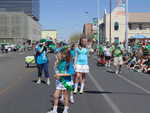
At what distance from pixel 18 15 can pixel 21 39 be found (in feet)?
28.5

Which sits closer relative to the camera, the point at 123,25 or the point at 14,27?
the point at 123,25

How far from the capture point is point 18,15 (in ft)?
472

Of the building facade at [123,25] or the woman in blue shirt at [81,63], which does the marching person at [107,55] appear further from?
the building facade at [123,25]

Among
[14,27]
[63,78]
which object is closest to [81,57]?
[63,78]

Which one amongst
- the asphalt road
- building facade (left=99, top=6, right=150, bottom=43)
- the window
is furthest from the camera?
building facade (left=99, top=6, right=150, bottom=43)

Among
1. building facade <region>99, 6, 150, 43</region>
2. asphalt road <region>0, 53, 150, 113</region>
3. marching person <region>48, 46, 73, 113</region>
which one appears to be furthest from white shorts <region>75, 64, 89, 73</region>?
building facade <region>99, 6, 150, 43</region>

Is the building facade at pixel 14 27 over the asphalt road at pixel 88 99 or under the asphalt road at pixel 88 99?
over

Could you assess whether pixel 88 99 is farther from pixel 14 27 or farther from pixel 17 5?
pixel 17 5

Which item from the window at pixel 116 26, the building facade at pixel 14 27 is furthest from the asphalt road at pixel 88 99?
the building facade at pixel 14 27

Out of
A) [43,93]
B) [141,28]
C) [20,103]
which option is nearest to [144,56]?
[43,93]

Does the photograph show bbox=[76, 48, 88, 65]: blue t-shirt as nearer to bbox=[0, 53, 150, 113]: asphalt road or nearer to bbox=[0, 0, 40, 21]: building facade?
bbox=[0, 53, 150, 113]: asphalt road

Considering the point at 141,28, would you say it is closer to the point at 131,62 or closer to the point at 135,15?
the point at 135,15

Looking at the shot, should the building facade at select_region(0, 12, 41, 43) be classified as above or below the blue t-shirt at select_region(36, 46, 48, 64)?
above

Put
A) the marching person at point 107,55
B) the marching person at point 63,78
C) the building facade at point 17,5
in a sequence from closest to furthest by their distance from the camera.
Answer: the marching person at point 63,78
the marching person at point 107,55
the building facade at point 17,5
